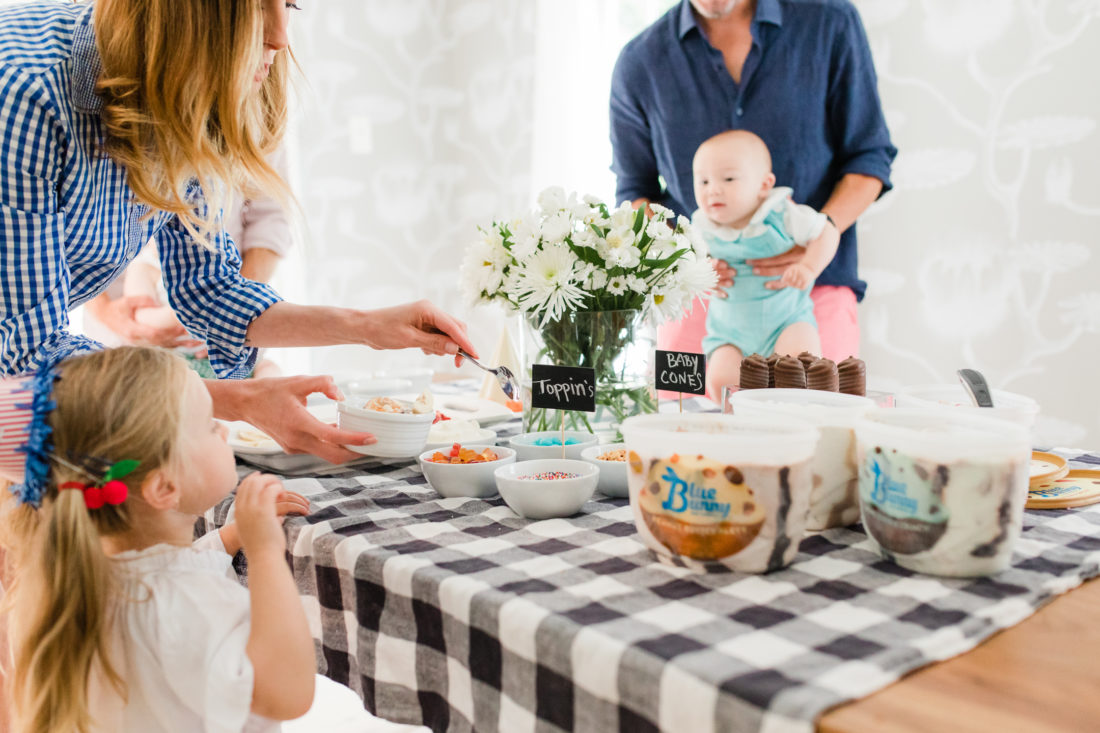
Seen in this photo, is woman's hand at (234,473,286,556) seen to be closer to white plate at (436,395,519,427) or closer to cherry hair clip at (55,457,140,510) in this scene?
cherry hair clip at (55,457,140,510)

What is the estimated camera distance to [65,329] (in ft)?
3.75

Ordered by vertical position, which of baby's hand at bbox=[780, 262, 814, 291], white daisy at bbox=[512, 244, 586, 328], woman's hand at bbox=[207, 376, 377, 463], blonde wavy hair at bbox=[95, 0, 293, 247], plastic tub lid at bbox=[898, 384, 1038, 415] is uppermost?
blonde wavy hair at bbox=[95, 0, 293, 247]

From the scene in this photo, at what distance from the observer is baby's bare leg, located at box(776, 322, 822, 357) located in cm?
213

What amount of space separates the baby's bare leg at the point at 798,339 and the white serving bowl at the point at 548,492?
48.5 inches

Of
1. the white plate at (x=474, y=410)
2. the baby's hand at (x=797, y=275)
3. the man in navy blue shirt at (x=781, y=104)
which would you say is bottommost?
the white plate at (x=474, y=410)

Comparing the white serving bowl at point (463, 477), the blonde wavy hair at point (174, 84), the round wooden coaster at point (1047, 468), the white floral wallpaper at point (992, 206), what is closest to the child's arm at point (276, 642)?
the white serving bowl at point (463, 477)

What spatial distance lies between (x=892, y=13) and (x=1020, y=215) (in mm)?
788

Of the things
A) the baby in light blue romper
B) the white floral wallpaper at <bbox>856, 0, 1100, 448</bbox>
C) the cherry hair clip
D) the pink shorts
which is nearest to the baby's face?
the baby in light blue romper

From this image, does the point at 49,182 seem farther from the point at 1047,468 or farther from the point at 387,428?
the point at 1047,468

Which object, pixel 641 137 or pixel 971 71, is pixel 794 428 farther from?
pixel 971 71

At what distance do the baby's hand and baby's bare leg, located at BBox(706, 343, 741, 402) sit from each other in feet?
0.78

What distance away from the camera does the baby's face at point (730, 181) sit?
2111 millimetres

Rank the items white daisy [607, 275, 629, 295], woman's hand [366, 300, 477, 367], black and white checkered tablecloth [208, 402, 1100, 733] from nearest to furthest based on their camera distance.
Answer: black and white checkered tablecloth [208, 402, 1100, 733]
white daisy [607, 275, 629, 295]
woman's hand [366, 300, 477, 367]

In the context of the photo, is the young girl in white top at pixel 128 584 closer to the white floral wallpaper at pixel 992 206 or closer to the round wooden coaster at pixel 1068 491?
the round wooden coaster at pixel 1068 491
